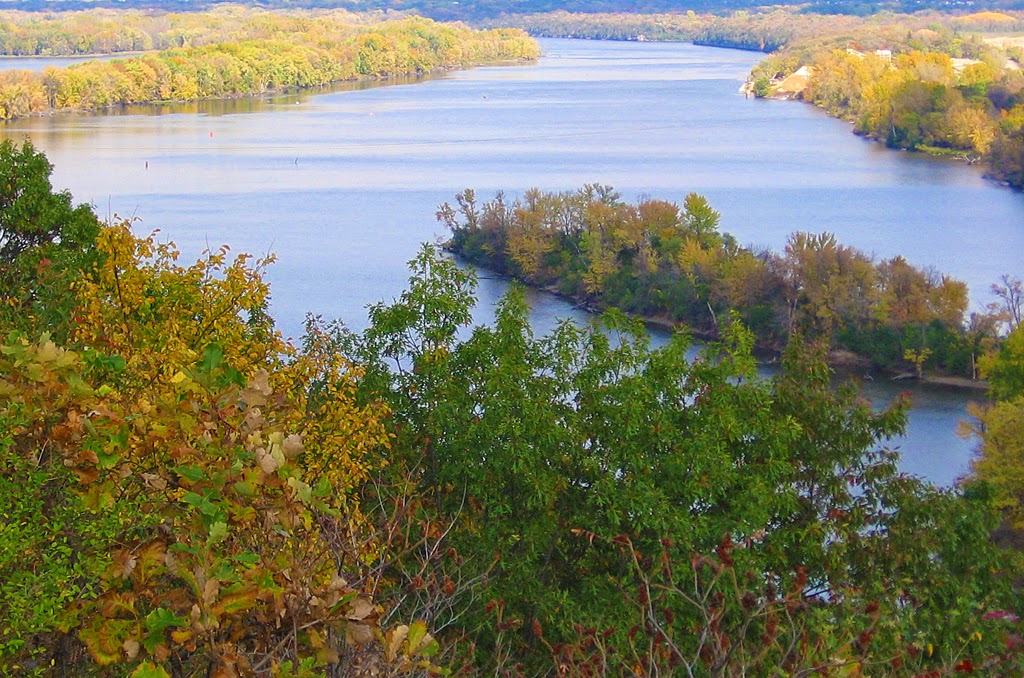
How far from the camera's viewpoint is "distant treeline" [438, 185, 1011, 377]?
52.6 ft

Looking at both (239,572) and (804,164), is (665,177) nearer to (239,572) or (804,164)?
(804,164)

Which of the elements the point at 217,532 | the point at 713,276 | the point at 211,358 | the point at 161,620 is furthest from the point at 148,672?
the point at 713,276

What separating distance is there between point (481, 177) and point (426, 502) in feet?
70.6

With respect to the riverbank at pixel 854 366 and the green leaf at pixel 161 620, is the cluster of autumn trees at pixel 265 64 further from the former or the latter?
the green leaf at pixel 161 620

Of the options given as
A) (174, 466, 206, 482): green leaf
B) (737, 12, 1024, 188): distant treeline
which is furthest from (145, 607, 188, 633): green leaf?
(737, 12, 1024, 188): distant treeline

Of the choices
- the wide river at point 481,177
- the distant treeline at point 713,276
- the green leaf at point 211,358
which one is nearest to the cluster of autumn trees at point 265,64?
the wide river at point 481,177

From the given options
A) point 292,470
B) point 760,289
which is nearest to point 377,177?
point 760,289

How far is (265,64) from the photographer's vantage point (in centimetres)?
5041

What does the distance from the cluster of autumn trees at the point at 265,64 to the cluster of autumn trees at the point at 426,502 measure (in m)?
33.9

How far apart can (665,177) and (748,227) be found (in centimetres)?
532

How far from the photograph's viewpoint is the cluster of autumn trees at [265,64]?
39656 millimetres

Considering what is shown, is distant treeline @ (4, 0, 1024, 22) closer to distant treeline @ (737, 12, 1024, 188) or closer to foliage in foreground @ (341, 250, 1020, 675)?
distant treeline @ (737, 12, 1024, 188)

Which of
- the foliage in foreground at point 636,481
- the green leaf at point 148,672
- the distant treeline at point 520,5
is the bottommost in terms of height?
the foliage in foreground at point 636,481

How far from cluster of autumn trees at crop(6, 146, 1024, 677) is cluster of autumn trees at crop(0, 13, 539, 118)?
33918mm
